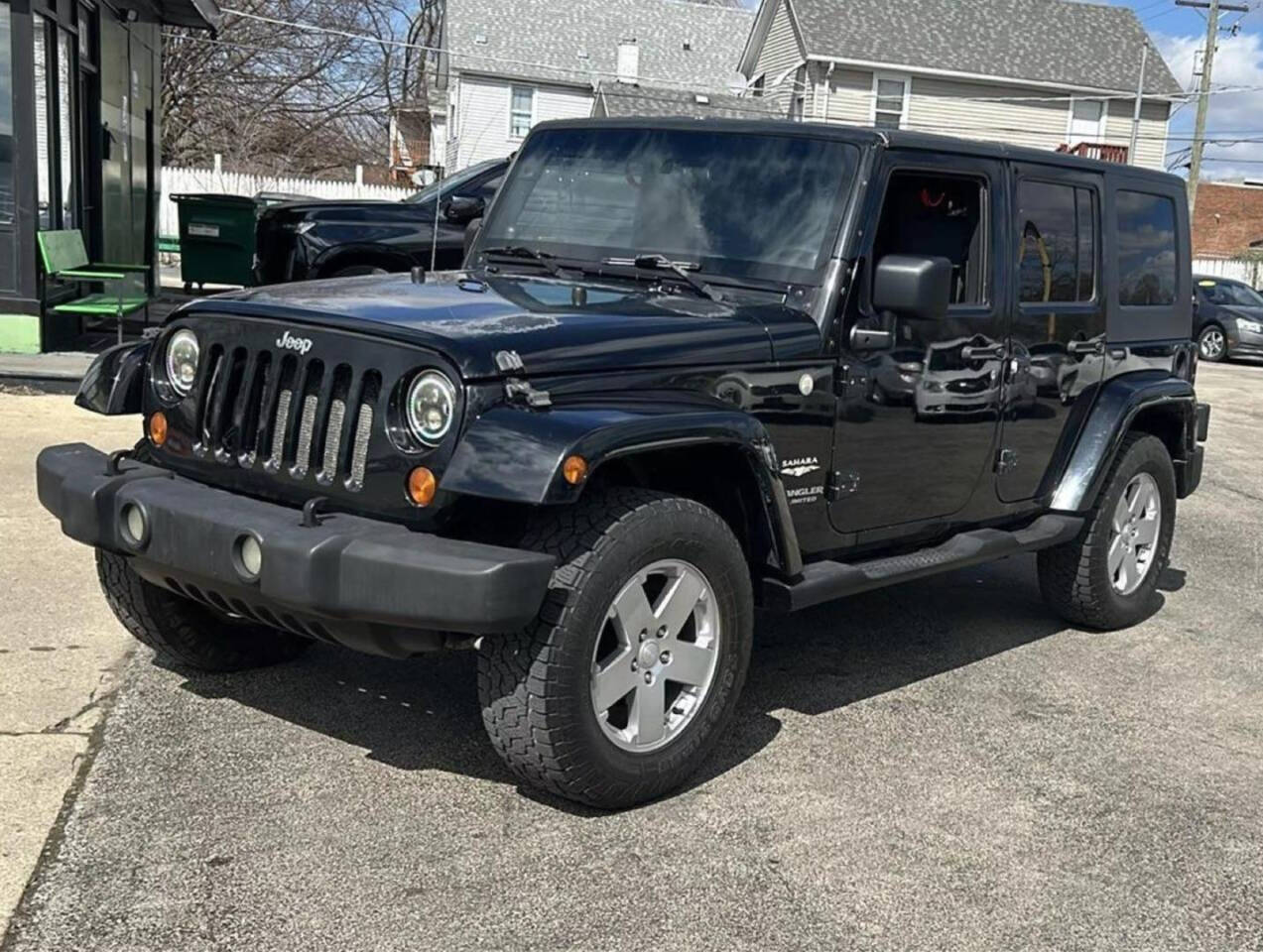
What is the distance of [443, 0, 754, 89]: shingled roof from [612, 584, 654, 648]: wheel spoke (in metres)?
37.4

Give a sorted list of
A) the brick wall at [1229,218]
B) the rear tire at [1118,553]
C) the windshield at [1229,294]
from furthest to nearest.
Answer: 1. the brick wall at [1229,218]
2. the windshield at [1229,294]
3. the rear tire at [1118,553]

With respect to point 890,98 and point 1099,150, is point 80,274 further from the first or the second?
point 1099,150

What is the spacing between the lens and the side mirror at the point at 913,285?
443 centimetres

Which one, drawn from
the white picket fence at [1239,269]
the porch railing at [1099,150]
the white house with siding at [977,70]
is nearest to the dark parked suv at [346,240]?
the white house with siding at [977,70]

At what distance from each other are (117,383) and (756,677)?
8.00 feet

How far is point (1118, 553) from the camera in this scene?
20.1ft

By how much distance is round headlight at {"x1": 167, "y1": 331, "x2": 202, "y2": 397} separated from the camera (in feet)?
13.9

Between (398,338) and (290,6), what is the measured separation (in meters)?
34.5

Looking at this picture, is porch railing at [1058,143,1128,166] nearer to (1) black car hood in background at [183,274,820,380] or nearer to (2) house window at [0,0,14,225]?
(2) house window at [0,0,14,225]

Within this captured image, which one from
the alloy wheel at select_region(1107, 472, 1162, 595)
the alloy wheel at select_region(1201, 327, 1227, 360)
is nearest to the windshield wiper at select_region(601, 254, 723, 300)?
the alloy wheel at select_region(1107, 472, 1162, 595)

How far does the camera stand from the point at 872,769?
4.38 metres

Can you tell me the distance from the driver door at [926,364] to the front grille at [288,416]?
1.65 m

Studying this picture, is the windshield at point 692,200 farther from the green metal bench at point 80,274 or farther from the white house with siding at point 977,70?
the white house with siding at point 977,70

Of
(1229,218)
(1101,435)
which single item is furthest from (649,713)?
(1229,218)
